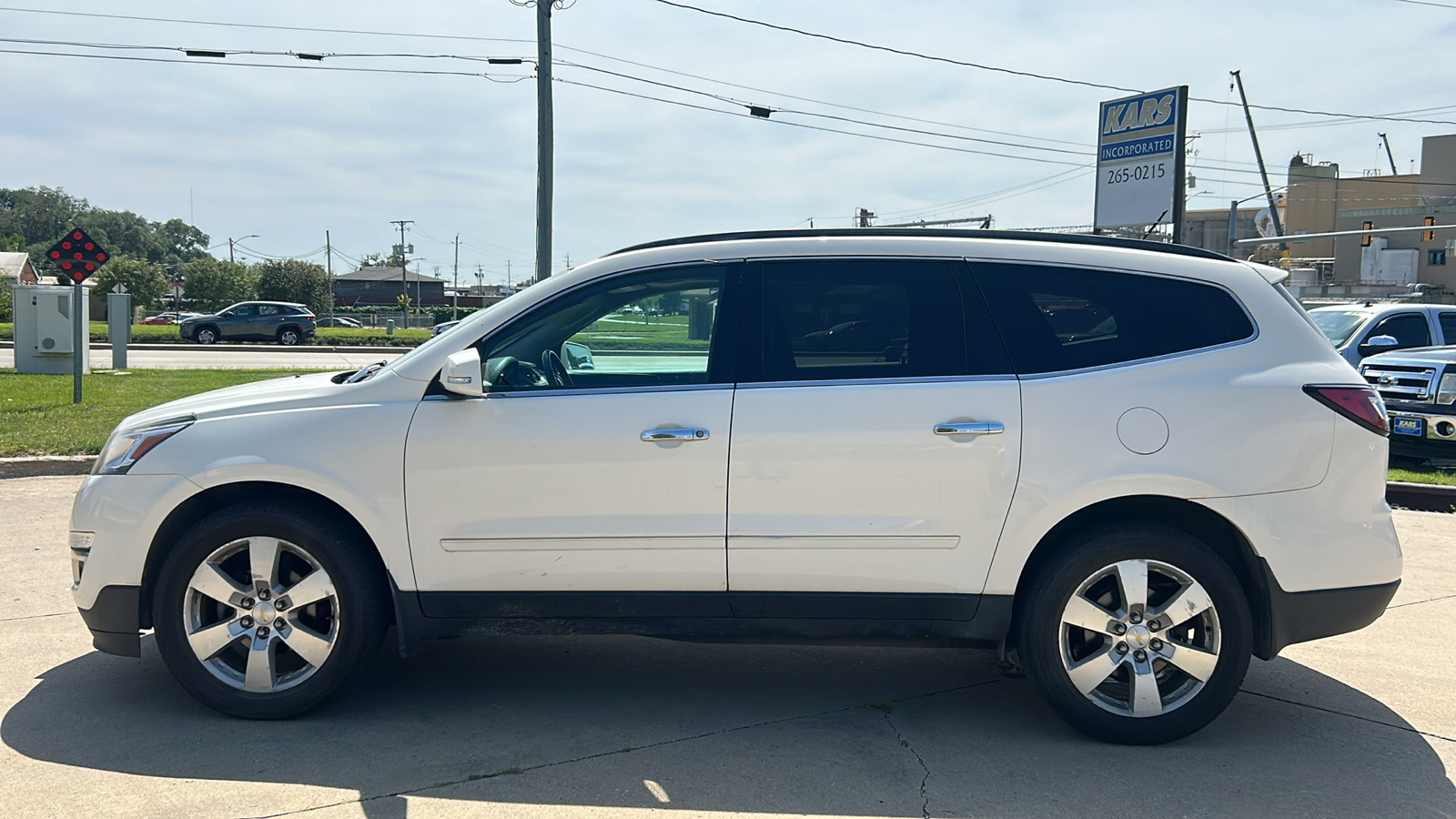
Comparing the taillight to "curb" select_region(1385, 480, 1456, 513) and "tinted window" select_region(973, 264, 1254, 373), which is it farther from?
"curb" select_region(1385, 480, 1456, 513)

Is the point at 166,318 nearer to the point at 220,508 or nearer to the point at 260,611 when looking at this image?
the point at 220,508

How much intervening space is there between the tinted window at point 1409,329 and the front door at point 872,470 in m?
11.9

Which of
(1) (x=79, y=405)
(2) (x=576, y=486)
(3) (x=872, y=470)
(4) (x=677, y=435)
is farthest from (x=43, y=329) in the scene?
(3) (x=872, y=470)

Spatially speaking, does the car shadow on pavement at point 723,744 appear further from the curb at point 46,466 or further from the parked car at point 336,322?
the parked car at point 336,322

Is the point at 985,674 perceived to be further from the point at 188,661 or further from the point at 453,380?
the point at 188,661

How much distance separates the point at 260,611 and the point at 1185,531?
3.43 metres

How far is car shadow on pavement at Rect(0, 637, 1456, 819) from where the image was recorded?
364 centimetres

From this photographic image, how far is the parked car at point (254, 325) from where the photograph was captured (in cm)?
3753

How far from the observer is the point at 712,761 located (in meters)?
3.91

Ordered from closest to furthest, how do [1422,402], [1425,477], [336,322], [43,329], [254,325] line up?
[1425,477] → [1422,402] → [43,329] → [254,325] → [336,322]

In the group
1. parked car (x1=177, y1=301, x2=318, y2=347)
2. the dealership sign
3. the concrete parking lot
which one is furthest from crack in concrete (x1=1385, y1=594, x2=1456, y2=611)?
parked car (x1=177, y1=301, x2=318, y2=347)

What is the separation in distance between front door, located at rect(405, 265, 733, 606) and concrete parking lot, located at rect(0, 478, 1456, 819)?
1.77ft

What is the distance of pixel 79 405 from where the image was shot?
13586 millimetres

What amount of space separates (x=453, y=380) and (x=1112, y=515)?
8.04ft
